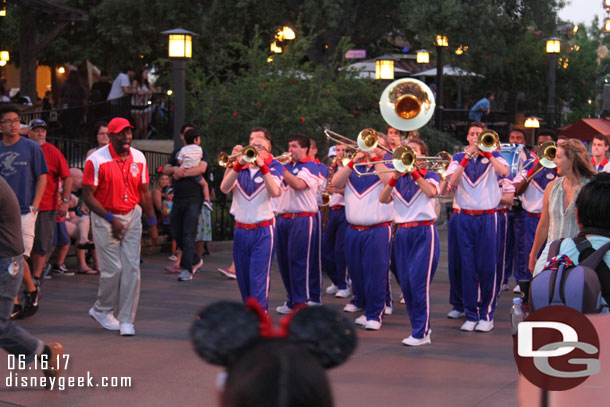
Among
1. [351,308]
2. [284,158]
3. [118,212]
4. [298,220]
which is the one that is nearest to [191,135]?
[284,158]

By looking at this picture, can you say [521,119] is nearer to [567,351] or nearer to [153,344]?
[153,344]

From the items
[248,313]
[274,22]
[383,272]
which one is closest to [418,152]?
[383,272]

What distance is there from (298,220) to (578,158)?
12.5 feet

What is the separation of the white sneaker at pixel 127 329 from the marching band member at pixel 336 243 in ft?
11.0

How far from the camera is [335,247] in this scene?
1142 cm

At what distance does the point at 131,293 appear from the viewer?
843cm

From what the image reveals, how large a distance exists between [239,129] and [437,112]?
11.0m

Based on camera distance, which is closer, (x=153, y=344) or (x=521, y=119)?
(x=153, y=344)

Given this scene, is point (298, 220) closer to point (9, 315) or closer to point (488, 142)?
point (488, 142)

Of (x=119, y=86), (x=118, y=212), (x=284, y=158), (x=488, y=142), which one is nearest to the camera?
(x=118, y=212)

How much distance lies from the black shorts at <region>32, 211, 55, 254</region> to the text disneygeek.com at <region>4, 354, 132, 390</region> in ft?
9.66

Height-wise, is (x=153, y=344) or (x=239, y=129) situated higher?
(x=239, y=129)

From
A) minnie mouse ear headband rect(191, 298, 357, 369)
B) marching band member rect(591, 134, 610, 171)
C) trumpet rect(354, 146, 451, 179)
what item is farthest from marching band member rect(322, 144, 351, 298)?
minnie mouse ear headband rect(191, 298, 357, 369)

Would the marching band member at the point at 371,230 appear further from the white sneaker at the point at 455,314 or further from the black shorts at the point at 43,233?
the black shorts at the point at 43,233
